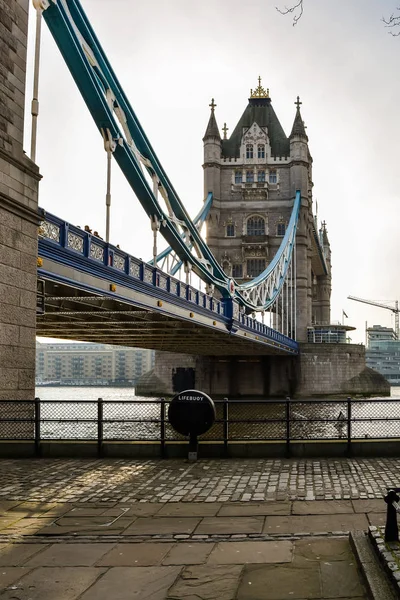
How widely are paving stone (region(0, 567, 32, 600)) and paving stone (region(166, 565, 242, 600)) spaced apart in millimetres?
1168

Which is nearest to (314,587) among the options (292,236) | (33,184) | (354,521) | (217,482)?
(354,521)

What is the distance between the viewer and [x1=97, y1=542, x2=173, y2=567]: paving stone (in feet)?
17.9

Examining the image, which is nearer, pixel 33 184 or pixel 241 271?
pixel 33 184

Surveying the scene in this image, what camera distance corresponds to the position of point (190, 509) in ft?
24.5

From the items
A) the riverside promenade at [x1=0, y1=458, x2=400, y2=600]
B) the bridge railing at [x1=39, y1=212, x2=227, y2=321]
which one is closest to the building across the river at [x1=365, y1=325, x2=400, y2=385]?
the bridge railing at [x1=39, y1=212, x2=227, y2=321]

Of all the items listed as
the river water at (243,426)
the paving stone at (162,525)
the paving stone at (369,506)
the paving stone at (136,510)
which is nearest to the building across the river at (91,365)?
the river water at (243,426)

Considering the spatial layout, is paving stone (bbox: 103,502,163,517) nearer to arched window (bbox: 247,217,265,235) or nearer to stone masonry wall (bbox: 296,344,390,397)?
stone masonry wall (bbox: 296,344,390,397)

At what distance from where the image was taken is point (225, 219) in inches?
3078

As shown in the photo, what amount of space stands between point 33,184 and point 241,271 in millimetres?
63884

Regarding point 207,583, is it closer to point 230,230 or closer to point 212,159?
point 230,230

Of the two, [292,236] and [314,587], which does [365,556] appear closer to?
[314,587]

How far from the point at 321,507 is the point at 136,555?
248 cm

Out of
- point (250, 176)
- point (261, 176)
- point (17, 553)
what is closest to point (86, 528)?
point (17, 553)

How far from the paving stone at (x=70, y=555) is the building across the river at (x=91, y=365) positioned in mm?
172338
